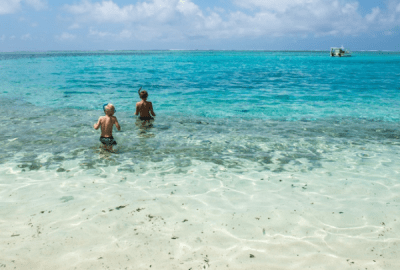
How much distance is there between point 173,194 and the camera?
5.07 metres

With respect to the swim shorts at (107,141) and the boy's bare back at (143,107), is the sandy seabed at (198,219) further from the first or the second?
the boy's bare back at (143,107)

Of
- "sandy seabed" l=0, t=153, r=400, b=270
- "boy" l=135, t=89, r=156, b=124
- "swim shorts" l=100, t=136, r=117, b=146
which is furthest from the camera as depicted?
Answer: "boy" l=135, t=89, r=156, b=124

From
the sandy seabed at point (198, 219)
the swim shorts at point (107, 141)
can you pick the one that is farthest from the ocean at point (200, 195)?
the swim shorts at point (107, 141)

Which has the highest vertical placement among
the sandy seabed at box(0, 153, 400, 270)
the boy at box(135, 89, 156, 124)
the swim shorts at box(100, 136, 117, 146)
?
the boy at box(135, 89, 156, 124)

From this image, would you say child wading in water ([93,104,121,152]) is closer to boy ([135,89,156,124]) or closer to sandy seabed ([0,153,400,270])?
sandy seabed ([0,153,400,270])

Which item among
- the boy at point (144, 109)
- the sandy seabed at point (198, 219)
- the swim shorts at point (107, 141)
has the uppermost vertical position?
the boy at point (144, 109)

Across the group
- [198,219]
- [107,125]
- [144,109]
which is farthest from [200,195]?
[144,109]

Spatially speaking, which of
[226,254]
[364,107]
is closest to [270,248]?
[226,254]

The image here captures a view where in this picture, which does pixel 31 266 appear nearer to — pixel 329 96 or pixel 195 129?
pixel 195 129

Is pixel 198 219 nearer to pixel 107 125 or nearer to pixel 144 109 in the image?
pixel 107 125

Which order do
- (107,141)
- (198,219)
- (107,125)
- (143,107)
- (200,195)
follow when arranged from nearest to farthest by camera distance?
(198,219) → (200,195) → (107,125) → (107,141) → (143,107)

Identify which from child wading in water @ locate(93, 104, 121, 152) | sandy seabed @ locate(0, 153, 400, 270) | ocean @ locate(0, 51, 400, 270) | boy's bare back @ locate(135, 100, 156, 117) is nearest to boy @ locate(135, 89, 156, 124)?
boy's bare back @ locate(135, 100, 156, 117)

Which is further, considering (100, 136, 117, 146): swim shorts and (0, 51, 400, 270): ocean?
(100, 136, 117, 146): swim shorts

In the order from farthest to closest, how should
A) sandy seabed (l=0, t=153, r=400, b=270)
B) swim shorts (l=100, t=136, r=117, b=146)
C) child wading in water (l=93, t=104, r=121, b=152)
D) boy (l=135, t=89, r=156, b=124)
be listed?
boy (l=135, t=89, r=156, b=124), swim shorts (l=100, t=136, r=117, b=146), child wading in water (l=93, t=104, r=121, b=152), sandy seabed (l=0, t=153, r=400, b=270)
